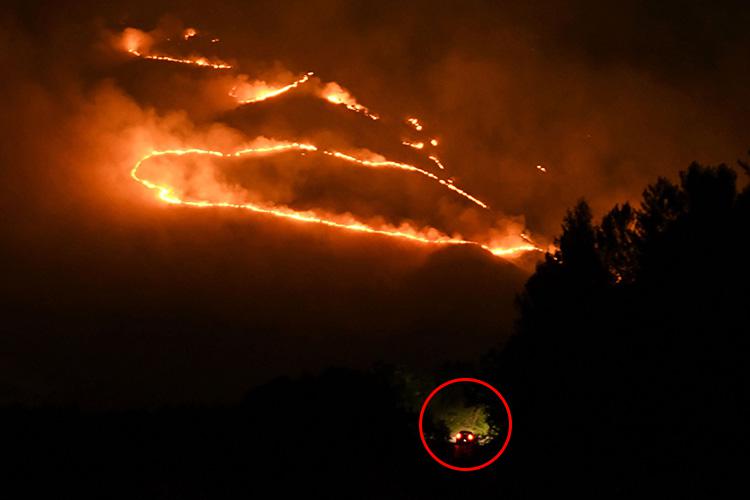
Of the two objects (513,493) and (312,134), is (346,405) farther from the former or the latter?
(312,134)

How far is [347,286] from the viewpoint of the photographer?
41.0 ft

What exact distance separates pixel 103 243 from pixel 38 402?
102 inches

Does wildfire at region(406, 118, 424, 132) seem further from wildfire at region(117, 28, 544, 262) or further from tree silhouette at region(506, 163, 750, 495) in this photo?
tree silhouette at region(506, 163, 750, 495)

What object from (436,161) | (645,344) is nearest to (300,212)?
(436,161)

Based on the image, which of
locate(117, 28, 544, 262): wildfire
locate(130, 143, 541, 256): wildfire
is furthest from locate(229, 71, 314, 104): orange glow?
locate(130, 143, 541, 256): wildfire

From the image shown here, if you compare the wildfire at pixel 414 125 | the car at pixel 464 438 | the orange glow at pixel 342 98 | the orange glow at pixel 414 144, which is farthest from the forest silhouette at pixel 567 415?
the orange glow at pixel 342 98

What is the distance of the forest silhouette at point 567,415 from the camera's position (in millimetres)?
7922

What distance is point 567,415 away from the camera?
9523mm

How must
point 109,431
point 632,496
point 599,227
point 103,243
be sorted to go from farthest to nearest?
point 103,243 < point 599,227 < point 109,431 < point 632,496

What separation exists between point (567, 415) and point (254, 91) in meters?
7.72

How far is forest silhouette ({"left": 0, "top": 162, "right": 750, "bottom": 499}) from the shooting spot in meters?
7.92

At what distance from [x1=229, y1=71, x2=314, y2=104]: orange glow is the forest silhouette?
5.08 meters

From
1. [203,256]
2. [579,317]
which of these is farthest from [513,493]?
[203,256]

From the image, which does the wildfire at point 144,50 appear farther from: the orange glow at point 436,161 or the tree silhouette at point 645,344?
→ the tree silhouette at point 645,344
